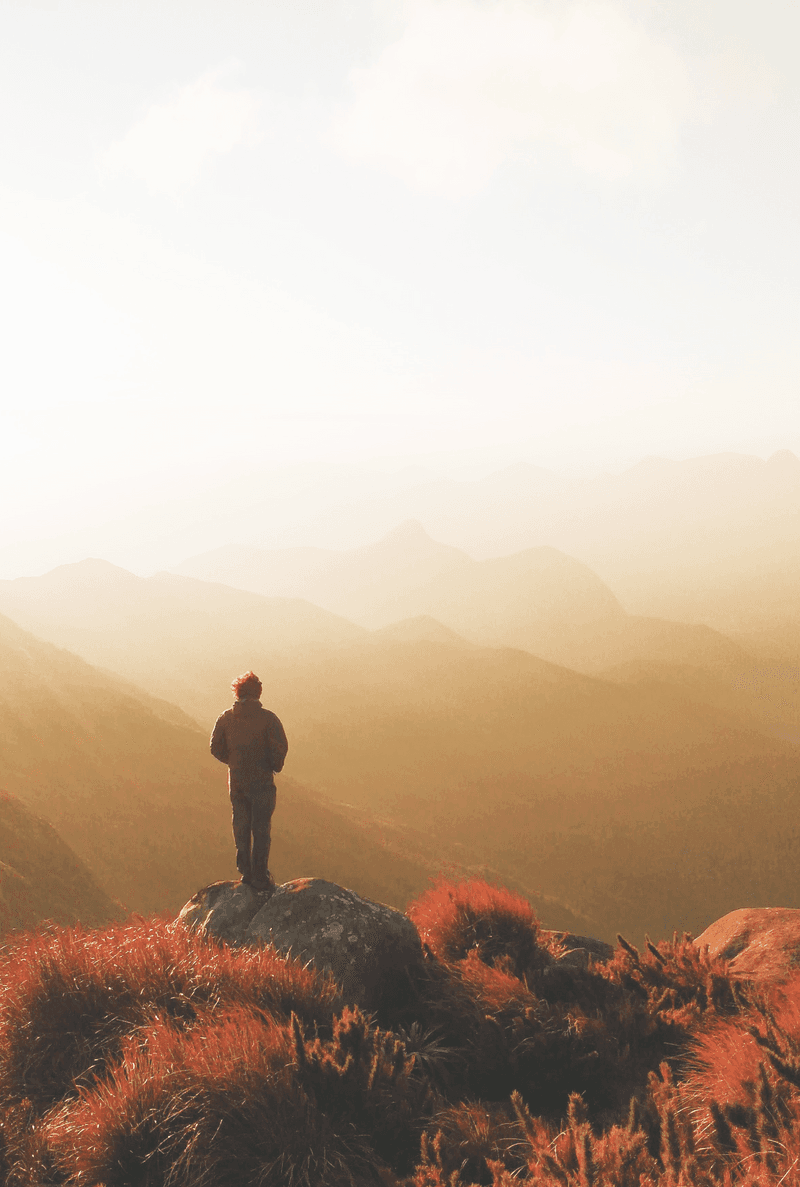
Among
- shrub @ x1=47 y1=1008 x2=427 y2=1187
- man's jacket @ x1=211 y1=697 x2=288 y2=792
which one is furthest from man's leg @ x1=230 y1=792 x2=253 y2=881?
shrub @ x1=47 y1=1008 x2=427 y2=1187

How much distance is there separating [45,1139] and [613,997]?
5053mm

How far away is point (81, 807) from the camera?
5006cm

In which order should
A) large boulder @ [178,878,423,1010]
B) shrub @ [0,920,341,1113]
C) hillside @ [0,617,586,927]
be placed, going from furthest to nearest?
1. hillside @ [0,617,586,927]
2. large boulder @ [178,878,423,1010]
3. shrub @ [0,920,341,1113]

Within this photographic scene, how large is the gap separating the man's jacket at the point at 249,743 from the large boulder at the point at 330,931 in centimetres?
133

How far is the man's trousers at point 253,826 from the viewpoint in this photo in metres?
7.96

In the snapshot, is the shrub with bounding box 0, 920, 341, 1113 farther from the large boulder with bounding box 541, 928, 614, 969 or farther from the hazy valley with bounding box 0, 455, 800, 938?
the hazy valley with bounding box 0, 455, 800, 938

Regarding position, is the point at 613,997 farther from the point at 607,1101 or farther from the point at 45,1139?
the point at 45,1139

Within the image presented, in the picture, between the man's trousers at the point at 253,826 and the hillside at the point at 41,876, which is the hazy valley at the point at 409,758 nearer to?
the hillside at the point at 41,876

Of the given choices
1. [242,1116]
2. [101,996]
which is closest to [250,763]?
[101,996]

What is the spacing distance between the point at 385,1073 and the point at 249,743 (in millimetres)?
4476

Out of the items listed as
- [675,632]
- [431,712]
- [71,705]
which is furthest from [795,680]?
[71,705]

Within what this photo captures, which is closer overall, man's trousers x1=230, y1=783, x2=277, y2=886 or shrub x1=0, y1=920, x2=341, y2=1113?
shrub x1=0, y1=920, x2=341, y2=1113

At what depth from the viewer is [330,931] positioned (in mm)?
6641

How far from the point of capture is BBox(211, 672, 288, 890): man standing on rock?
26.2ft
